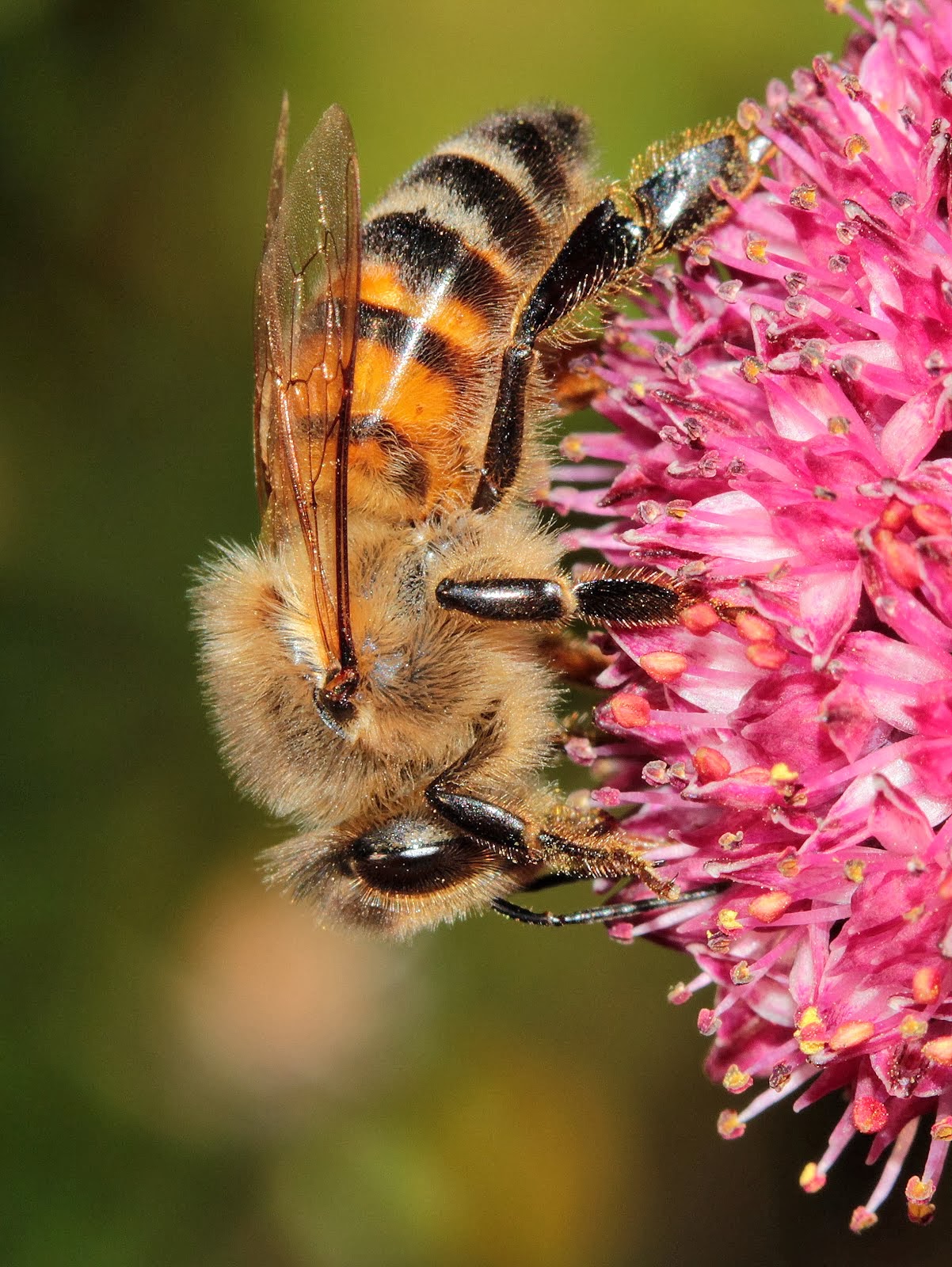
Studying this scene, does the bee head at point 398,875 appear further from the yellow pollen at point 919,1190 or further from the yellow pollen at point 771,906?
the yellow pollen at point 919,1190

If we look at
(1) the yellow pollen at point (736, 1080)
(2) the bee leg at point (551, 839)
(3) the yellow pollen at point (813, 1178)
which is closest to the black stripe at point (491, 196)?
(2) the bee leg at point (551, 839)

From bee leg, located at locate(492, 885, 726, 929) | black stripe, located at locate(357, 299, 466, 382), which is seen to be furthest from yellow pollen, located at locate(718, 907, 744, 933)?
black stripe, located at locate(357, 299, 466, 382)

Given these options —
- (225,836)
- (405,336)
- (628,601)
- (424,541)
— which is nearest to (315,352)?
(405,336)

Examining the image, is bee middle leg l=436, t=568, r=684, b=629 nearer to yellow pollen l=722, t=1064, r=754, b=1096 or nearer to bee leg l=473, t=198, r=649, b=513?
bee leg l=473, t=198, r=649, b=513

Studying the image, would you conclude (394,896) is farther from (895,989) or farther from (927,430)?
(927,430)

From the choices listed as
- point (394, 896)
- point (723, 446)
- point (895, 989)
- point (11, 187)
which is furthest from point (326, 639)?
point (11, 187)

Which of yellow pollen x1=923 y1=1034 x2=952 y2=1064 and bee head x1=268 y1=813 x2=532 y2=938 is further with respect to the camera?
bee head x1=268 y1=813 x2=532 y2=938
